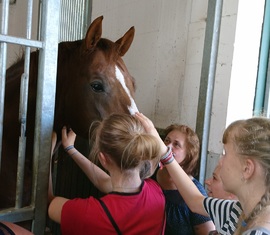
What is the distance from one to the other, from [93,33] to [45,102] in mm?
536

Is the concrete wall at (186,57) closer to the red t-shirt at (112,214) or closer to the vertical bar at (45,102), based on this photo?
the red t-shirt at (112,214)

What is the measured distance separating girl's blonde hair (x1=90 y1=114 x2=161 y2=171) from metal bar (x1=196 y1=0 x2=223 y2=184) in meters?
0.67

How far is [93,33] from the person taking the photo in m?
1.45

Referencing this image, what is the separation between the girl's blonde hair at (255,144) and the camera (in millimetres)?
870

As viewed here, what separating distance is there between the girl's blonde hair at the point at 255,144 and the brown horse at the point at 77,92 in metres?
0.61

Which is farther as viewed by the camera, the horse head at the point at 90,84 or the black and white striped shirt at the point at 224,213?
the horse head at the point at 90,84

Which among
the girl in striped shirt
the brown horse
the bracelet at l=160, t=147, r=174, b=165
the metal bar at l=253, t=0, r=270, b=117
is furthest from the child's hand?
the metal bar at l=253, t=0, r=270, b=117

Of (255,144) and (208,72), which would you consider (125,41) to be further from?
(255,144)

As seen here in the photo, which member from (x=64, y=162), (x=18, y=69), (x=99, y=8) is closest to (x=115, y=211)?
(x=18, y=69)

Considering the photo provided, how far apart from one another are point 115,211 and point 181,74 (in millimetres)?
1137

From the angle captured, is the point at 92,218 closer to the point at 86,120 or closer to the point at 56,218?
the point at 56,218

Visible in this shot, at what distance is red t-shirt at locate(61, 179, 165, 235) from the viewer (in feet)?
3.23

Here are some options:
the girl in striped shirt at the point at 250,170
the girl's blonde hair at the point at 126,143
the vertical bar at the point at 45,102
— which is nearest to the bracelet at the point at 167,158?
the girl's blonde hair at the point at 126,143

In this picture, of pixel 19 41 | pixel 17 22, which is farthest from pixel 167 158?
pixel 17 22
